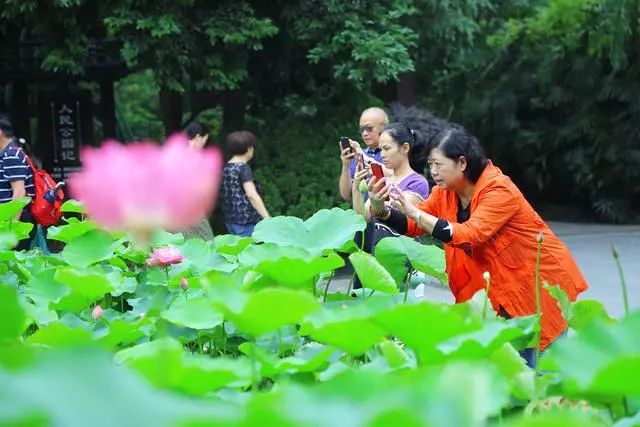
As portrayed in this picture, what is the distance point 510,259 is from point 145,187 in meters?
3.08

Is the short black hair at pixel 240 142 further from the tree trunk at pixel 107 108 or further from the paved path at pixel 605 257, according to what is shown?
the tree trunk at pixel 107 108

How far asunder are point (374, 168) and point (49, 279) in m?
2.01

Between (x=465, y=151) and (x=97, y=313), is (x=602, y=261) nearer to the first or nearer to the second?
(x=465, y=151)

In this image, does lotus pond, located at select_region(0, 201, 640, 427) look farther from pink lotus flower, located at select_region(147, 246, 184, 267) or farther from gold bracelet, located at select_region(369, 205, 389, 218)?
gold bracelet, located at select_region(369, 205, 389, 218)

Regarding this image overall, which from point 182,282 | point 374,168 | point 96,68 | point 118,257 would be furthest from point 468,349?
point 96,68

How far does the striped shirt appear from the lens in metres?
6.63

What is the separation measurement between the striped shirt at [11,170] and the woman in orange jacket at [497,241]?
327cm

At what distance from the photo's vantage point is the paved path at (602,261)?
9.26 metres

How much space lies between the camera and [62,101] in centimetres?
1212

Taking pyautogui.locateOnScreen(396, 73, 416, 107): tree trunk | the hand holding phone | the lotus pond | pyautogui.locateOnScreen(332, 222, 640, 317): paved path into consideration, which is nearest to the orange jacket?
the hand holding phone

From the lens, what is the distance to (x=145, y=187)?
1.11 meters

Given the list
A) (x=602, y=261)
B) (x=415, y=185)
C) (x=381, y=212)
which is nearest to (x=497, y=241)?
(x=381, y=212)

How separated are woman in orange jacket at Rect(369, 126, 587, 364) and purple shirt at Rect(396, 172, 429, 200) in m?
1.04

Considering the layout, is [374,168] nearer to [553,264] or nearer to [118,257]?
[553,264]
